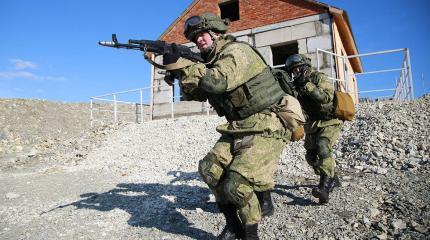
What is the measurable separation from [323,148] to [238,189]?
2.08 meters

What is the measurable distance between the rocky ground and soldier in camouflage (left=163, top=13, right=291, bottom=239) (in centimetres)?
77

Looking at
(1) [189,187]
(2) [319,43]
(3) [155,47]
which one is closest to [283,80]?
(3) [155,47]

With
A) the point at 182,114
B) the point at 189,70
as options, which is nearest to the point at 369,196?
the point at 189,70

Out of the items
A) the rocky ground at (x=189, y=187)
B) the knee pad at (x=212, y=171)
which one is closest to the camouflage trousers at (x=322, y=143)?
the rocky ground at (x=189, y=187)

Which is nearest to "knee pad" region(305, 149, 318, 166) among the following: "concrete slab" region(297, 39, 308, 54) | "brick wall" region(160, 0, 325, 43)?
"concrete slab" region(297, 39, 308, 54)

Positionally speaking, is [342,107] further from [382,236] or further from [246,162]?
[246,162]

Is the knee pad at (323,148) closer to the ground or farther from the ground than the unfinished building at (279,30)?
closer to the ground

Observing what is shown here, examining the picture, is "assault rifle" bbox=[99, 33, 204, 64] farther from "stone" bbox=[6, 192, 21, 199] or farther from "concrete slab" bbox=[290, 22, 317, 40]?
"concrete slab" bbox=[290, 22, 317, 40]

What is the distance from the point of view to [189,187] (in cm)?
498

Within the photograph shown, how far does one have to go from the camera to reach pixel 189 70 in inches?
91.4

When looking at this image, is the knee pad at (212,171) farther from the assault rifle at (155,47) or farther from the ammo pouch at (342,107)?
the ammo pouch at (342,107)

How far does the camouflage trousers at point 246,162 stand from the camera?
2379 millimetres

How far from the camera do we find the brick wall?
11344 mm

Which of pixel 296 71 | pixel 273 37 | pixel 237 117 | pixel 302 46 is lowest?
pixel 237 117
